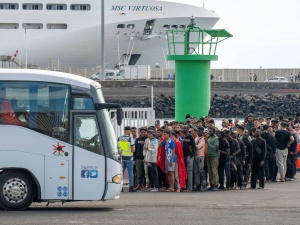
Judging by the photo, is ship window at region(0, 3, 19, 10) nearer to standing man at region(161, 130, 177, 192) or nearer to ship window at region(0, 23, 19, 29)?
ship window at region(0, 23, 19, 29)

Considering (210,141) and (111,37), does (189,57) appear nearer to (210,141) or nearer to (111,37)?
(210,141)

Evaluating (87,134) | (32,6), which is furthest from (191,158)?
(32,6)

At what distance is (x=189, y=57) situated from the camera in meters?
29.1

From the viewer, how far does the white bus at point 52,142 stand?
1625 cm

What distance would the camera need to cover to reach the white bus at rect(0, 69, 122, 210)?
16.2 metres

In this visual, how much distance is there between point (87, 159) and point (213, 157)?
487 cm

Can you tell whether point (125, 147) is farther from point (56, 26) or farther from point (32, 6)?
point (56, 26)

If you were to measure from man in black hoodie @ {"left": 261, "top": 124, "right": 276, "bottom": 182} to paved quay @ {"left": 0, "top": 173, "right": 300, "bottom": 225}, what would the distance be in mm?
2443

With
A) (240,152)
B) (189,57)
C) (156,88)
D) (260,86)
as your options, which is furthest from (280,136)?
(260,86)

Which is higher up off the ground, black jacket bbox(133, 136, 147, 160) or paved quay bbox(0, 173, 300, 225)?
A: black jacket bbox(133, 136, 147, 160)

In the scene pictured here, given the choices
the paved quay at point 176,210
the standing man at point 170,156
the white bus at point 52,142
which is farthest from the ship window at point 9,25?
the white bus at point 52,142

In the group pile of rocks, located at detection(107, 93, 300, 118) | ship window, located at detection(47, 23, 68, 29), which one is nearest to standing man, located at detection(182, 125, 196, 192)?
pile of rocks, located at detection(107, 93, 300, 118)

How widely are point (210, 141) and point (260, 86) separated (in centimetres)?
4644

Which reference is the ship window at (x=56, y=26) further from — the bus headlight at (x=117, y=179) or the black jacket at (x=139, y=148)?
the bus headlight at (x=117, y=179)
